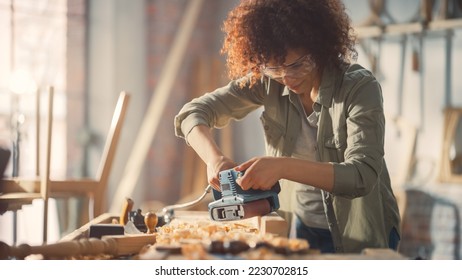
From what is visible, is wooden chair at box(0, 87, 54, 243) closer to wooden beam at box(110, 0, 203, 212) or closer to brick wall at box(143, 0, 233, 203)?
wooden beam at box(110, 0, 203, 212)

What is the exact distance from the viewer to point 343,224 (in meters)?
1.86

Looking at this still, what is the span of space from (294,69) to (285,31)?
0.33 feet

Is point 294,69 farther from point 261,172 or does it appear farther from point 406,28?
point 406,28

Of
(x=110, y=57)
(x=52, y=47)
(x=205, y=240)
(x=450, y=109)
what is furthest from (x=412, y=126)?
(x=205, y=240)

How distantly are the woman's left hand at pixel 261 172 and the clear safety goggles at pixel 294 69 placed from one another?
0.32m

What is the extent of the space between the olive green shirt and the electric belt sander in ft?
0.49

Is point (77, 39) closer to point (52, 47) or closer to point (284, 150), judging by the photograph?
point (52, 47)

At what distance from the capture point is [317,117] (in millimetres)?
1925

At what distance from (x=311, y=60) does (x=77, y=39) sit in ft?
10.1

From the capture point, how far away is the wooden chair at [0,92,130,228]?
2705 millimetres

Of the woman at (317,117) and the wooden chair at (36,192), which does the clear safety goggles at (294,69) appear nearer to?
the woman at (317,117)

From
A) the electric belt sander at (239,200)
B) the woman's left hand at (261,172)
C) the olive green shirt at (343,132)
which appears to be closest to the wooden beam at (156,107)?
the olive green shirt at (343,132)

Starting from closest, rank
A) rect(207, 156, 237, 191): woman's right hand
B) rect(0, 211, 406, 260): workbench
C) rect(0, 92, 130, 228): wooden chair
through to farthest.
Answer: rect(0, 211, 406, 260): workbench < rect(207, 156, 237, 191): woman's right hand < rect(0, 92, 130, 228): wooden chair

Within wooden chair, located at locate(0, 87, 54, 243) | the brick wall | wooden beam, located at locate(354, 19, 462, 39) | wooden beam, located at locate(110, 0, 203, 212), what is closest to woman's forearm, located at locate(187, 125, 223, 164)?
wooden chair, located at locate(0, 87, 54, 243)
